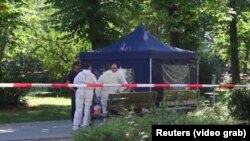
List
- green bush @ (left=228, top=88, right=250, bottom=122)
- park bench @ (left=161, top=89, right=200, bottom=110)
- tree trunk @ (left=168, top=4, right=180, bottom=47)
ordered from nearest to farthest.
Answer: green bush @ (left=228, top=88, right=250, bottom=122) → park bench @ (left=161, top=89, right=200, bottom=110) → tree trunk @ (left=168, top=4, right=180, bottom=47)

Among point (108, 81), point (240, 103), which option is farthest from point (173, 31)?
point (240, 103)

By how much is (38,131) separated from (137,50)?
4.85 meters

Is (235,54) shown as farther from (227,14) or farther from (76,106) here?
(76,106)

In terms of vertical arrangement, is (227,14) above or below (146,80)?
above

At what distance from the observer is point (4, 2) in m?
21.0

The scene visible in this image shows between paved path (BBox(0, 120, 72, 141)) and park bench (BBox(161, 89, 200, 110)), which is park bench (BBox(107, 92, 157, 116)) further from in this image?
paved path (BBox(0, 120, 72, 141))

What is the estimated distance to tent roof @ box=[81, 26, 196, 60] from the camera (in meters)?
17.0

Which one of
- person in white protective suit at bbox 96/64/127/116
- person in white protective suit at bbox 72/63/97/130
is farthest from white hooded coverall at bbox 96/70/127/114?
person in white protective suit at bbox 72/63/97/130

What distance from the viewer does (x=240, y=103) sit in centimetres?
1222

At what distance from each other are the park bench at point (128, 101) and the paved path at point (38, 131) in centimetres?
120

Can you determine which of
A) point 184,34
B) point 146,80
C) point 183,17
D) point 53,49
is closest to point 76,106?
point 146,80

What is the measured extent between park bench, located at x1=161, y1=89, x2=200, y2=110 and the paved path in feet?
9.33

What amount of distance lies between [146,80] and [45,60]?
65.5ft

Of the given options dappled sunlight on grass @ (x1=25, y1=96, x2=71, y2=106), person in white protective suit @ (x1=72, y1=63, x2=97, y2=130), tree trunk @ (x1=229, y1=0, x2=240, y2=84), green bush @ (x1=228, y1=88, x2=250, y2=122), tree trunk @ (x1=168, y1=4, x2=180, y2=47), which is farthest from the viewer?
tree trunk @ (x1=229, y1=0, x2=240, y2=84)
